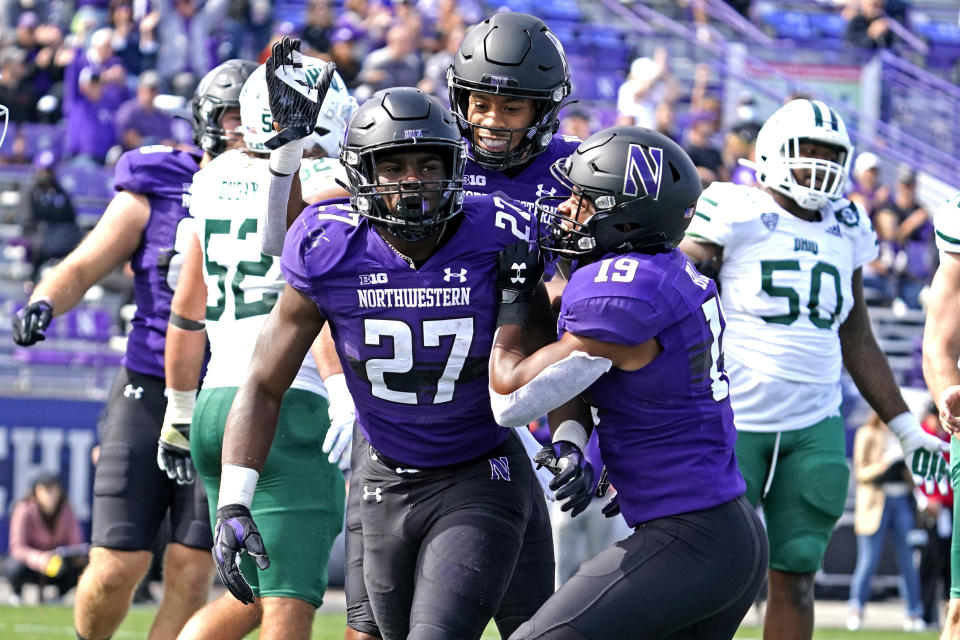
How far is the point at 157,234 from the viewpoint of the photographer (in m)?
5.63

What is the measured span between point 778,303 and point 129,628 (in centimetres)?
484

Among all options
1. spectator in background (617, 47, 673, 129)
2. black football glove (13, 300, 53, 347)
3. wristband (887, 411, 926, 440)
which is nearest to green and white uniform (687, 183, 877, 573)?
wristband (887, 411, 926, 440)

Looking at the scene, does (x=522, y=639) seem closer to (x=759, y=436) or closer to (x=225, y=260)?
(x=225, y=260)

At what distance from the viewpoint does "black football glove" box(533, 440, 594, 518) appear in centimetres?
368

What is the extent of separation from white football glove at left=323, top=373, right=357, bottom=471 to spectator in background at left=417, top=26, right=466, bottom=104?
849cm

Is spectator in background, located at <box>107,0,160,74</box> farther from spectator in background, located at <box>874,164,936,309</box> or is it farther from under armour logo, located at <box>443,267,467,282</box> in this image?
under armour logo, located at <box>443,267,467,282</box>

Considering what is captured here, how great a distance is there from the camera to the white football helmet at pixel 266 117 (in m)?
4.80

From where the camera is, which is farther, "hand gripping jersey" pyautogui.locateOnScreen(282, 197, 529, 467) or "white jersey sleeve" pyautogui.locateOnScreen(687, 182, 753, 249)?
"white jersey sleeve" pyautogui.locateOnScreen(687, 182, 753, 249)

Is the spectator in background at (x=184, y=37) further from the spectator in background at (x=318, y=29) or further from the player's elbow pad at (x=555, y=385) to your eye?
the player's elbow pad at (x=555, y=385)

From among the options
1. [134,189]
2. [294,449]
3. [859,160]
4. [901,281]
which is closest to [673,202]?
[294,449]

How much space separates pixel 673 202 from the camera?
12.5ft

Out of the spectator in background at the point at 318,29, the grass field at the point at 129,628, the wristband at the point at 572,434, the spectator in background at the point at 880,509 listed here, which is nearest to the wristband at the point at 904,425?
the wristband at the point at 572,434

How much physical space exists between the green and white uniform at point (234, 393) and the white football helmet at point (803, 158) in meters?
1.93

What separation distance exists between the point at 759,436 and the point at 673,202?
6.16ft
